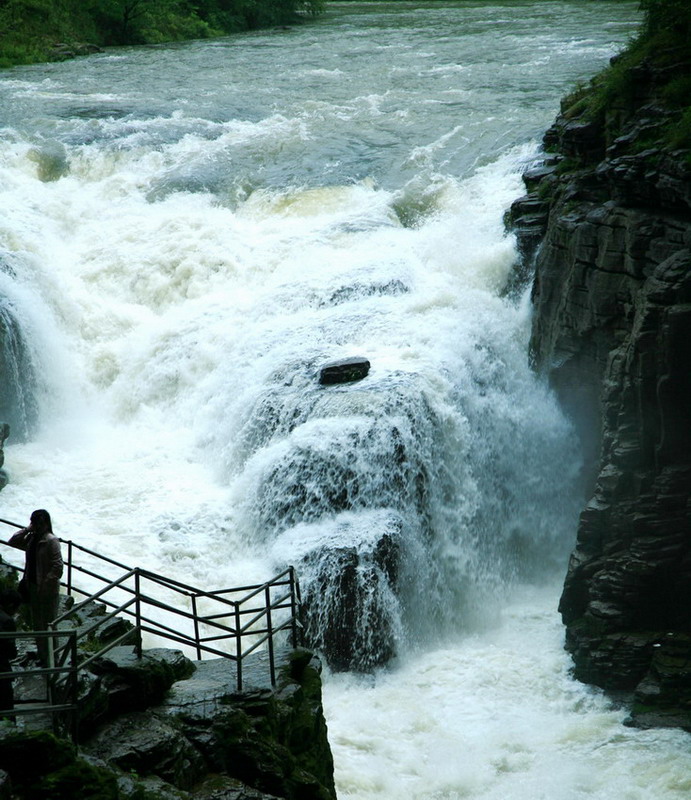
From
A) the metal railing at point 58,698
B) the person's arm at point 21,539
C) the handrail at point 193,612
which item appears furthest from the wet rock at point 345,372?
the metal railing at point 58,698

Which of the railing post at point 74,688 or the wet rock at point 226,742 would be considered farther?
the wet rock at point 226,742

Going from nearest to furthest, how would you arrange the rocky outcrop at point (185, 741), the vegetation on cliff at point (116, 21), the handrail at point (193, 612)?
1. the rocky outcrop at point (185, 741)
2. the handrail at point (193, 612)
3. the vegetation on cliff at point (116, 21)

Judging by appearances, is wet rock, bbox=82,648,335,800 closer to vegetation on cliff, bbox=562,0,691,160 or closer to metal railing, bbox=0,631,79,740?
metal railing, bbox=0,631,79,740

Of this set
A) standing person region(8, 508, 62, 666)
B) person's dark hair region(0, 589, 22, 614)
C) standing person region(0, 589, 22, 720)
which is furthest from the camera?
standing person region(8, 508, 62, 666)

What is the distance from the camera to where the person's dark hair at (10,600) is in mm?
10148

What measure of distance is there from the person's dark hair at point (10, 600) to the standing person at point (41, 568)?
0.54m

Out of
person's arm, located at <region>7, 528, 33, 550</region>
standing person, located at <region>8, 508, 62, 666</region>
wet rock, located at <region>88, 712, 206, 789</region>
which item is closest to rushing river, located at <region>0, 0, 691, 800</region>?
wet rock, located at <region>88, 712, 206, 789</region>

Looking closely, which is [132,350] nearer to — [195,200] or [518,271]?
[195,200]

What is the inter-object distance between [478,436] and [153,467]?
6670 mm

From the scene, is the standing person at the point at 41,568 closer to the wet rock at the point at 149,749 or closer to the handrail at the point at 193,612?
the handrail at the point at 193,612

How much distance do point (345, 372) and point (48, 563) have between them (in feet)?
33.8

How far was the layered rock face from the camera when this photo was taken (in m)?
16.4

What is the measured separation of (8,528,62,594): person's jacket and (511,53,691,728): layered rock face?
31.0 feet

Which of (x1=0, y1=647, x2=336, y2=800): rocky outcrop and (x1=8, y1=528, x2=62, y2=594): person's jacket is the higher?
(x1=8, y1=528, x2=62, y2=594): person's jacket
